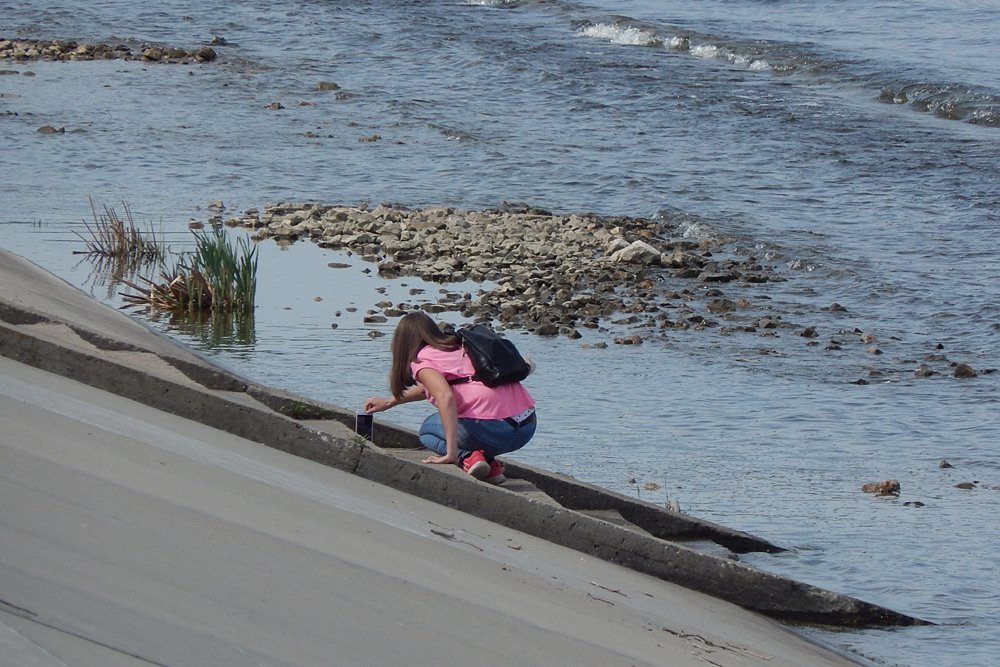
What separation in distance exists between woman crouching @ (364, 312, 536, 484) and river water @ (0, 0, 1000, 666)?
4.68ft

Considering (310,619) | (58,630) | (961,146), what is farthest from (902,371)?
(961,146)

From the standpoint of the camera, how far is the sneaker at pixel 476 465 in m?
6.72

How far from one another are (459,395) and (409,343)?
0.35m

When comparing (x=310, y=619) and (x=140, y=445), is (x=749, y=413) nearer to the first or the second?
(x=140, y=445)

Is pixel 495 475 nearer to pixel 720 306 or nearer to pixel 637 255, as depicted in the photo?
pixel 720 306

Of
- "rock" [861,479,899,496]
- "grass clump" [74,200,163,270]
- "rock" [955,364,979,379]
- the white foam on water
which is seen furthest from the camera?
the white foam on water

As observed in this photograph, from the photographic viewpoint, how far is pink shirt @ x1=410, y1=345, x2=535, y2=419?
6.88 meters

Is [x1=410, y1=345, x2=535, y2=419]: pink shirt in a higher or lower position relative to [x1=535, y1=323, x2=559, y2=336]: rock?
higher

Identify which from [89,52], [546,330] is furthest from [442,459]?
[89,52]

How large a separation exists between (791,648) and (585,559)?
0.98 m

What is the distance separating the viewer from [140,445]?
19.6 feet

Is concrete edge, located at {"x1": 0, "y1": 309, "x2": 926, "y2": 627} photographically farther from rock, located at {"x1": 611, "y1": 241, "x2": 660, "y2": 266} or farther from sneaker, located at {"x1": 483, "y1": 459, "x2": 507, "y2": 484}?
rock, located at {"x1": 611, "y1": 241, "x2": 660, "y2": 266}

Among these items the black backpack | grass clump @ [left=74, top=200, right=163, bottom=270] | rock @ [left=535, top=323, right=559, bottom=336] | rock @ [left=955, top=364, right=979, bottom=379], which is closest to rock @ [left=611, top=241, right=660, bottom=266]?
rock @ [left=535, top=323, right=559, bottom=336]

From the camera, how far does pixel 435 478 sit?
21.9 ft
